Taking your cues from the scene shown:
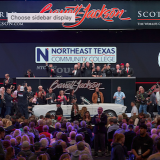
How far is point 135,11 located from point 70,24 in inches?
168

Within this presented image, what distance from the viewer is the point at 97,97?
19.8 m

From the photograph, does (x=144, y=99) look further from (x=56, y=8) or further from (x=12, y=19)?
(x=12, y=19)

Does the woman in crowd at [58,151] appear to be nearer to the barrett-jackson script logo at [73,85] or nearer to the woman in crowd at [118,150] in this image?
the woman in crowd at [118,150]

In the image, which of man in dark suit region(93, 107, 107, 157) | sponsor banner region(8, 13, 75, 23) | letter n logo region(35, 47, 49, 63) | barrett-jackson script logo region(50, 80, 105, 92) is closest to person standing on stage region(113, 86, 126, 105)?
barrett-jackson script logo region(50, 80, 105, 92)

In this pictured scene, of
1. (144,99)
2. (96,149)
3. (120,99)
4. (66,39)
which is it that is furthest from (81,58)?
(96,149)

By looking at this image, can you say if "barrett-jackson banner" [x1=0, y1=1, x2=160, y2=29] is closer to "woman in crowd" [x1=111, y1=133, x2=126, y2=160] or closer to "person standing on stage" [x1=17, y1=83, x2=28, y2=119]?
"person standing on stage" [x1=17, y1=83, x2=28, y2=119]

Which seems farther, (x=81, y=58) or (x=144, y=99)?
(x=81, y=58)

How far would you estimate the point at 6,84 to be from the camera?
20656 millimetres

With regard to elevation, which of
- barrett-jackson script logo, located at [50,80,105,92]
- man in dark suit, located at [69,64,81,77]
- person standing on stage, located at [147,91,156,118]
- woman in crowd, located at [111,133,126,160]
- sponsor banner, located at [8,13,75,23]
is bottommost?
woman in crowd, located at [111,133,126,160]

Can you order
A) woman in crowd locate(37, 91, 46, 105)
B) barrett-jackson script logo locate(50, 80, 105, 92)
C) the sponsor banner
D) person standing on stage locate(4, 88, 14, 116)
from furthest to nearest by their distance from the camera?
the sponsor banner < barrett-jackson script logo locate(50, 80, 105, 92) < woman in crowd locate(37, 91, 46, 105) < person standing on stage locate(4, 88, 14, 116)

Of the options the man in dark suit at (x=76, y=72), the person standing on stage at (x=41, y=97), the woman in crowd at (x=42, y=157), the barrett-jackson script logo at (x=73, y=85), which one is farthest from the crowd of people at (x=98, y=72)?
the woman in crowd at (x=42, y=157)

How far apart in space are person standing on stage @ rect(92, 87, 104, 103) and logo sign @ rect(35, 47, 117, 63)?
428 centimetres

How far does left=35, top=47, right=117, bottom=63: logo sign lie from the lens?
23.7 meters

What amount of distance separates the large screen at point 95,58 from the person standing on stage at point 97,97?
420 centimetres
